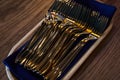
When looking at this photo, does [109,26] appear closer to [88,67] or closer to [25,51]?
[88,67]

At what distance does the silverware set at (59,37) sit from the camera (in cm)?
58

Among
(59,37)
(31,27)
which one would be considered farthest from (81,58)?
(31,27)

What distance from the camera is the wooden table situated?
60 centimetres

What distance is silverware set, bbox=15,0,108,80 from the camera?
1.91 ft

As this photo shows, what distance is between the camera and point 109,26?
0.69m

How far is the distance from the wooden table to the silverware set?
0.05 metres

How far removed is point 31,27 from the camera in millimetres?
733

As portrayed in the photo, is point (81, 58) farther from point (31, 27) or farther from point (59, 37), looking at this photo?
point (31, 27)

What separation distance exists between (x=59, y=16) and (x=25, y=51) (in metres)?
0.18

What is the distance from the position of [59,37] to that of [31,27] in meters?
0.14

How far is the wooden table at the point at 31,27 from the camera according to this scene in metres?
0.60

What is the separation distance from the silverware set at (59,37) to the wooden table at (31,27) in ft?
0.16

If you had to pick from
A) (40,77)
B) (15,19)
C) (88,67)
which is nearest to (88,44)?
(88,67)

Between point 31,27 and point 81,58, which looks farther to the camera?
point 31,27
